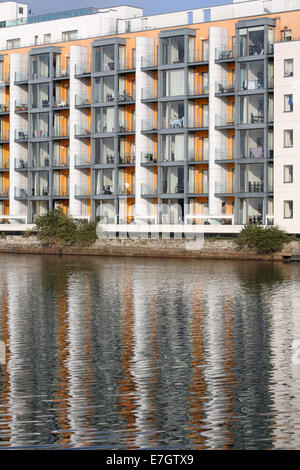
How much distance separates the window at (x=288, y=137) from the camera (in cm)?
7806

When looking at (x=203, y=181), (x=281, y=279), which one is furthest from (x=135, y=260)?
(x=281, y=279)

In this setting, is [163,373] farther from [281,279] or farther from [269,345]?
Answer: [281,279]

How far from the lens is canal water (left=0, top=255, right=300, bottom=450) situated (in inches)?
752

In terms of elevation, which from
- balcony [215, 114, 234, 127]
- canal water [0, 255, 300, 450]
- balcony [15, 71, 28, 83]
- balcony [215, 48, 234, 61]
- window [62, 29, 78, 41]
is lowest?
canal water [0, 255, 300, 450]

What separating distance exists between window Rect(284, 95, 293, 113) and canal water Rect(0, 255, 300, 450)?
29827 millimetres

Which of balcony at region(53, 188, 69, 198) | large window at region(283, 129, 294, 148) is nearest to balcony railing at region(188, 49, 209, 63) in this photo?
large window at region(283, 129, 294, 148)

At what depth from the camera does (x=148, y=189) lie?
89.4 m

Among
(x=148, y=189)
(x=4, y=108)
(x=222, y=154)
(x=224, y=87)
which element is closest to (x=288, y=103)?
(x=224, y=87)

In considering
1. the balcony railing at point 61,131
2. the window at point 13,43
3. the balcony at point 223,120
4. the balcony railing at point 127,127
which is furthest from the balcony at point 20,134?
the balcony at point 223,120

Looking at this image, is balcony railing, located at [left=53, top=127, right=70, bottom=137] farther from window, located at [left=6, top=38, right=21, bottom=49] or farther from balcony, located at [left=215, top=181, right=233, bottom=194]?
balcony, located at [left=215, top=181, right=233, bottom=194]

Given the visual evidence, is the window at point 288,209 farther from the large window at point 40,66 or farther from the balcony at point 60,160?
the large window at point 40,66

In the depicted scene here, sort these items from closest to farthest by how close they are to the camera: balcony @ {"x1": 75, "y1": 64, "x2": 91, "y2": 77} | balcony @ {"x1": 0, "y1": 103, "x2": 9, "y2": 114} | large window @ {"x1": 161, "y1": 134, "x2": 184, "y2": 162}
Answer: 1. large window @ {"x1": 161, "y1": 134, "x2": 184, "y2": 162}
2. balcony @ {"x1": 75, "y1": 64, "x2": 91, "y2": 77}
3. balcony @ {"x1": 0, "y1": 103, "x2": 9, "y2": 114}

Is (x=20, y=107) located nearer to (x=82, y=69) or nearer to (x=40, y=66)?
(x=40, y=66)
